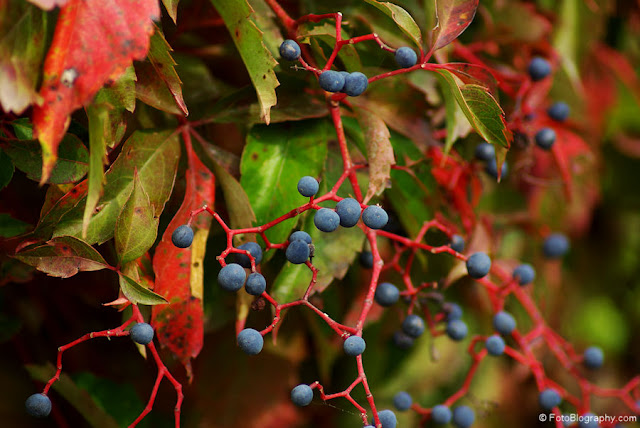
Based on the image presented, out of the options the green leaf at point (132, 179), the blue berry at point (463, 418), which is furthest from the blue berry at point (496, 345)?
the green leaf at point (132, 179)

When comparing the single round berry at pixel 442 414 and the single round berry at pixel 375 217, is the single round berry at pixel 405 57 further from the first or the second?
the single round berry at pixel 442 414

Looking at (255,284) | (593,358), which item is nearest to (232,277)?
(255,284)

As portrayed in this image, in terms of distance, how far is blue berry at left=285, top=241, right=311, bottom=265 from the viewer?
1.77ft

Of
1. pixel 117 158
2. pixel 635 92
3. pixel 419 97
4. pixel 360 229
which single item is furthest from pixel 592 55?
pixel 117 158

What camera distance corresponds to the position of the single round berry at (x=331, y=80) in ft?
1.81

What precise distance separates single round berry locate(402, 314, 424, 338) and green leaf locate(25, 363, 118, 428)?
373 mm

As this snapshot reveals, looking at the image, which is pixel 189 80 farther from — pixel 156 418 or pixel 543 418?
pixel 543 418

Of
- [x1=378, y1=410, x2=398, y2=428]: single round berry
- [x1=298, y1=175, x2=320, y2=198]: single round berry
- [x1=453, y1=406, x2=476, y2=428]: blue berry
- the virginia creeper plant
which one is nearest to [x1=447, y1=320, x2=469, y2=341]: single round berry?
the virginia creeper plant

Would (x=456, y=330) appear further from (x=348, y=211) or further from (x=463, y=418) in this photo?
(x=348, y=211)

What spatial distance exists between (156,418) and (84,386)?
13cm

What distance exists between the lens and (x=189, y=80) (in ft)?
2.31

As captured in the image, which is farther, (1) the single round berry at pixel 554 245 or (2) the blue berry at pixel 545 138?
(1) the single round berry at pixel 554 245

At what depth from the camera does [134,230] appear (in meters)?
Result: 0.51

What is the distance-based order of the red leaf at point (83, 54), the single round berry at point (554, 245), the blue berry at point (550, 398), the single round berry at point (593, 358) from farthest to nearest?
the single round berry at point (554, 245)
the single round berry at point (593, 358)
the blue berry at point (550, 398)
the red leaf at point (83, 54)
